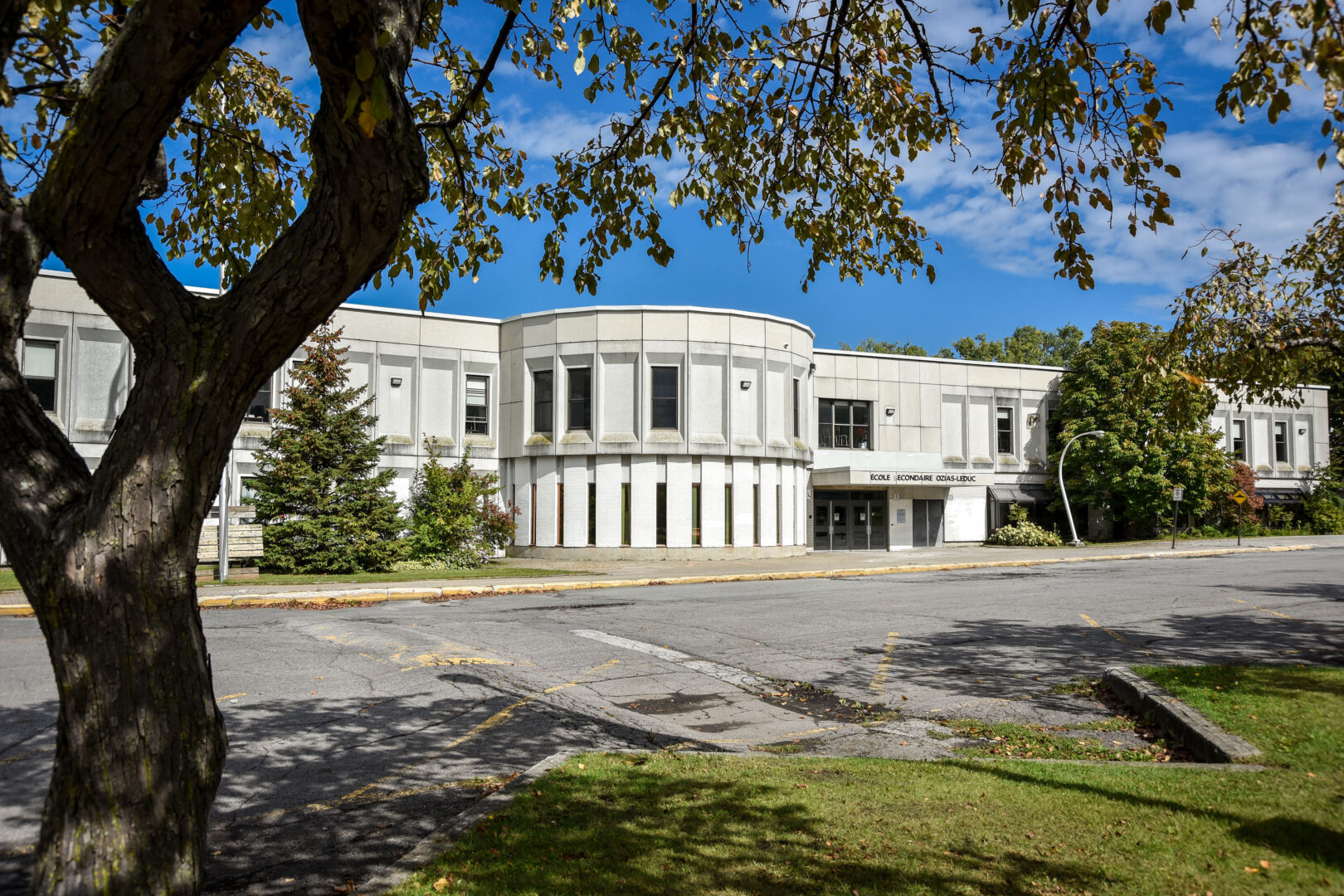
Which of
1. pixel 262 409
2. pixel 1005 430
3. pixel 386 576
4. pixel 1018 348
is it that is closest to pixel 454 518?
pixel 386 576

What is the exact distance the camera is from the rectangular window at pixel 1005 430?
43.4 meters

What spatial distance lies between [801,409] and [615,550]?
952 cm

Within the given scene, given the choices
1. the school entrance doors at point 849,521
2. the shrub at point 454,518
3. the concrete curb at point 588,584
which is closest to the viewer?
the concrete curb at point 588,584

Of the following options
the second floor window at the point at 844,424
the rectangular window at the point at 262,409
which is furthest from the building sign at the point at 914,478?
the rectangular window at the point at 262,409

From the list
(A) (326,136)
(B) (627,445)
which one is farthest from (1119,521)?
(A) (326,136)

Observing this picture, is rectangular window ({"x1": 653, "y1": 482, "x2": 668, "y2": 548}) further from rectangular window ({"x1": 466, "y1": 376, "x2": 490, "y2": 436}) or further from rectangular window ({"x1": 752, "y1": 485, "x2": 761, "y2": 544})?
rectangular window ({"x1": 466, "y1": 376, "x2": 490, "y2": 436})

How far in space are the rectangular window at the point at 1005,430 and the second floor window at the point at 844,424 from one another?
7.50m

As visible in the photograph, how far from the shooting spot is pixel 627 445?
30984 millimetres

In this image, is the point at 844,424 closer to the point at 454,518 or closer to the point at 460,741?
the point at 454,518

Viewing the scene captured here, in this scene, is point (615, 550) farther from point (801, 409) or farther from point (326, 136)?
point (326, 136)

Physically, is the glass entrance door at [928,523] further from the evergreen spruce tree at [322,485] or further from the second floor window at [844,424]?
the evergreen spruce tree at [322,485]

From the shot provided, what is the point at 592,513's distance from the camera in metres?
31.1

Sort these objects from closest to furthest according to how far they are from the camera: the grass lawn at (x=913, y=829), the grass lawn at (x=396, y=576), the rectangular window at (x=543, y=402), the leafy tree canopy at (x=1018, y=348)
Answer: the grass lawn at (x=913, y=829)
the grass lawn at (x=396, y=576)
the rectangular window at (x=543, y=402)
the leafy tree canopy at (x=1018, y=348)

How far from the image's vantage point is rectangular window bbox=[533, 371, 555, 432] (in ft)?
106
